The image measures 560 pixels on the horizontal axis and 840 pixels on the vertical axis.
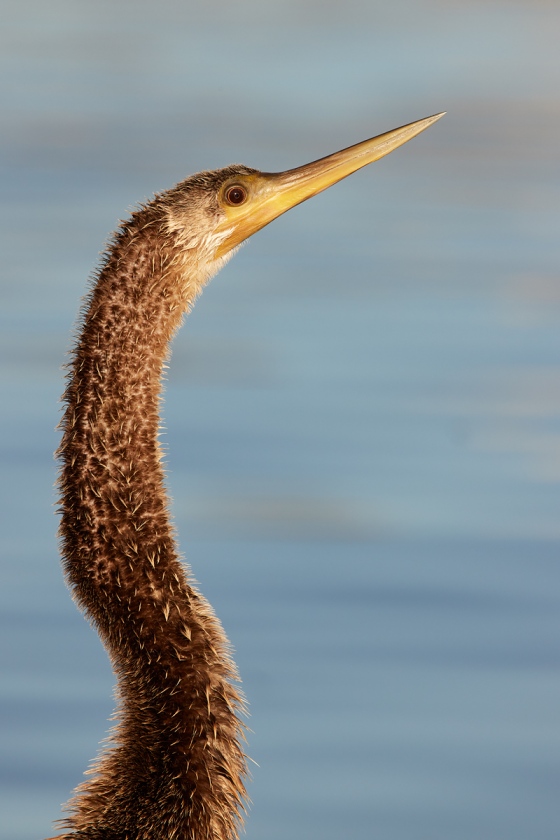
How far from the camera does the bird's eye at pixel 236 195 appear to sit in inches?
319

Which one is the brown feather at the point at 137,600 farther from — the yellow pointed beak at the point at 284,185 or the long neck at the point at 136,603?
the yellow pointed beak at the point at 284,185

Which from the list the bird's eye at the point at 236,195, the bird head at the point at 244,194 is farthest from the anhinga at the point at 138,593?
the bird's eye at the point at 236,195

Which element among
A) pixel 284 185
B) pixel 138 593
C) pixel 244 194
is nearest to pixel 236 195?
pixel 244 194

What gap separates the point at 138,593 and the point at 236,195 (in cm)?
239

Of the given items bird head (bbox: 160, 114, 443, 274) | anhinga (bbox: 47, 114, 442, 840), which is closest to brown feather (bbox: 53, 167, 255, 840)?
anhinga (bbox: 47, 114, 442, 840)

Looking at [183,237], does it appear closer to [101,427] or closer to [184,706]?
[101,427]

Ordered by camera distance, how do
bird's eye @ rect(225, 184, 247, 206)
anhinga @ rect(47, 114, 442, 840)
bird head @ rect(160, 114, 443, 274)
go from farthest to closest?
bird's eye @ rect(225, 184, 247, 206), bird head @ rect(160, 114, 443, 274), anhinga @ rect(47, 114, 442, 840)

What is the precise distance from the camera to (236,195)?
8180mm

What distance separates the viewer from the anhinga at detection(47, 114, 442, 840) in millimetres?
7230

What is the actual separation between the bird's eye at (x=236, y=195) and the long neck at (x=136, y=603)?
37.1 inches

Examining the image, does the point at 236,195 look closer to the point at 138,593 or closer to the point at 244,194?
the point at 244,194

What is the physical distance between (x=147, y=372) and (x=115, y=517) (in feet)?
2.52

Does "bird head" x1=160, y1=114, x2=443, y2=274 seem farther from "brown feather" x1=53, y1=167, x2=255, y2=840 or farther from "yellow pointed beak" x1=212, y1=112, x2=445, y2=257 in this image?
"brown feather" x1=53, y1=167, x2=255, y2=840

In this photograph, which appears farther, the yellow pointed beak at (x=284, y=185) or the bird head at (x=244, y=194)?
the yellow pointed beak at (x=284, y=185)
